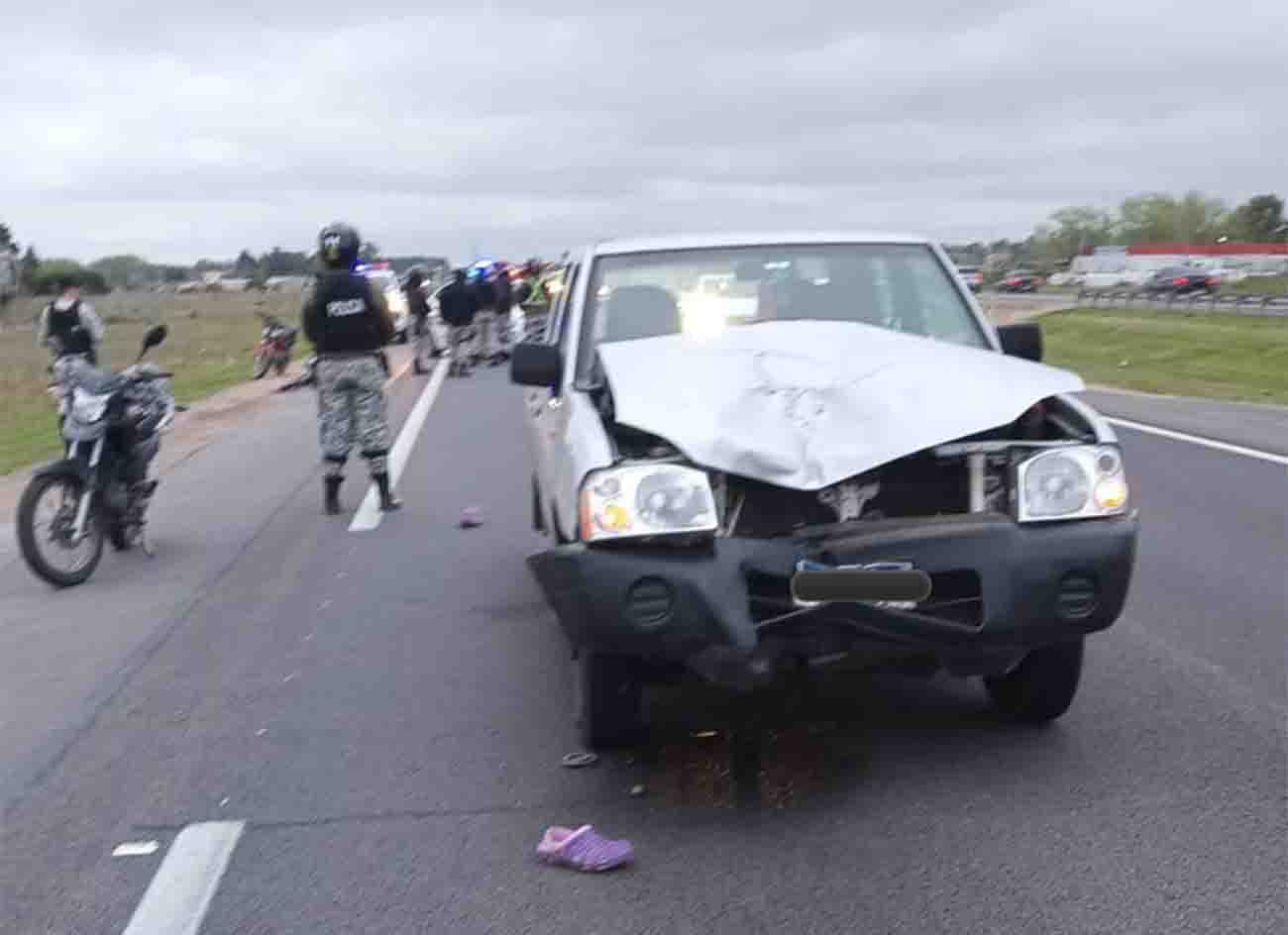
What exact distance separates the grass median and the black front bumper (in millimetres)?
16767

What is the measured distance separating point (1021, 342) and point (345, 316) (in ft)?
18.8

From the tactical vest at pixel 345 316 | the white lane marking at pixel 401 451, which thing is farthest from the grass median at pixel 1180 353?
the tactical vest at pixel 345 316

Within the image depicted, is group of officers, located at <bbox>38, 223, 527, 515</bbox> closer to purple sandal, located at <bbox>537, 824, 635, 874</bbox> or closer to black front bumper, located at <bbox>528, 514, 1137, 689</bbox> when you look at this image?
black front bumper, located at <bbox>528, 514, 1137, 689</bbox>

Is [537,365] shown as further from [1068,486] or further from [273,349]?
[273,349]

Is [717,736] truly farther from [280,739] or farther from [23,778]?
[23,778]

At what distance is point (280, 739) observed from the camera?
6430mm

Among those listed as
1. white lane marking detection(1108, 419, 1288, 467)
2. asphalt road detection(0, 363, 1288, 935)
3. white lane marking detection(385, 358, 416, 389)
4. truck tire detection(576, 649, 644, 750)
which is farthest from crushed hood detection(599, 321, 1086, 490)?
white lane marking detection(385, 358, 416, 389)

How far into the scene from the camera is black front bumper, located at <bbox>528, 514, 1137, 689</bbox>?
523 cm

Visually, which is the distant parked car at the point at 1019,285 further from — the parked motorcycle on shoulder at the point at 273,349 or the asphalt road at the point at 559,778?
the asphalt road at the point at 559,778

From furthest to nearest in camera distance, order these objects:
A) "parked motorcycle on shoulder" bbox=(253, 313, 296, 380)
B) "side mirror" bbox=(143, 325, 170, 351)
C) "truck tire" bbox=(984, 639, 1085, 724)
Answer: "parked motorcycle on shoulder" bbox=(253, 313, 296, 380), "side mirror" bbox=(143, 325, 170, 351), "truck tire" bbox=(984, 639, 1085, 724)

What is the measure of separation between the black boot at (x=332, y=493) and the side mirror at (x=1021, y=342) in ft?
20.2

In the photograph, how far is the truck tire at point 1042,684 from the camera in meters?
5.97

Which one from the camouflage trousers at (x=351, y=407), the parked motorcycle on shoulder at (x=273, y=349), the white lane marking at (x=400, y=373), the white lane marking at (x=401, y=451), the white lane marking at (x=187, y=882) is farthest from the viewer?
the parked motorcycle on shoulder at (x=273, y=349)

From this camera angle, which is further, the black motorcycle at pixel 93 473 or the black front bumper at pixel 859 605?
the black motorcycle at pixel 93 473
